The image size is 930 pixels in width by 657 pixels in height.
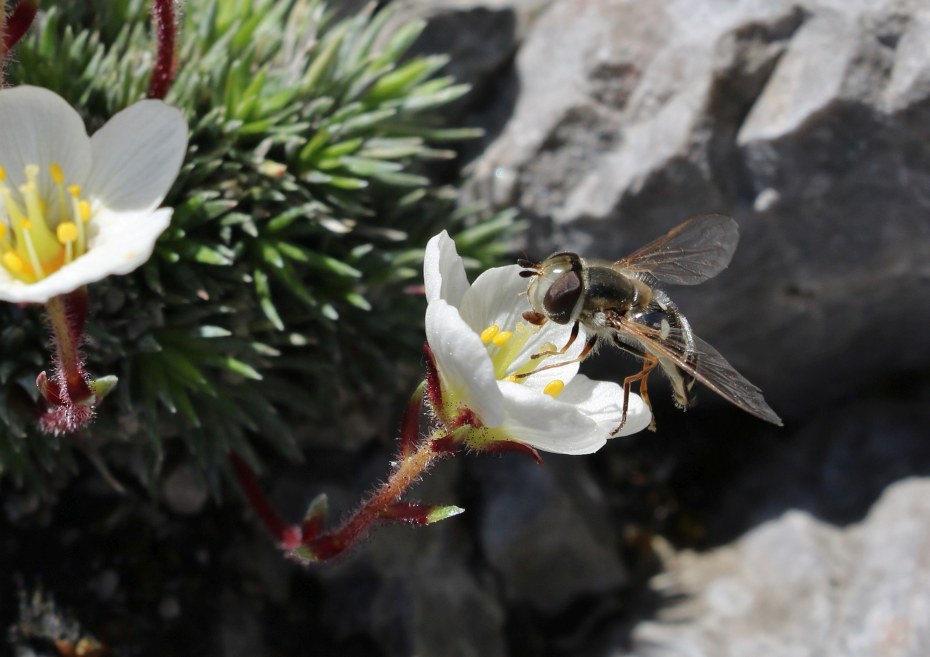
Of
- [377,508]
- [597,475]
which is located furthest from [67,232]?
[597,475]

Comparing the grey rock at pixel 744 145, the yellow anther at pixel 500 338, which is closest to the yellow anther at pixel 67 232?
the yellow anther at pixel 500 338

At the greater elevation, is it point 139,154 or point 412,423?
point 139,154

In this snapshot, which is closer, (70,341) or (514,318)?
(70,341)

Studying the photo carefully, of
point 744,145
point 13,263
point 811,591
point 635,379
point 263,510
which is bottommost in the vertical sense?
point 811,591

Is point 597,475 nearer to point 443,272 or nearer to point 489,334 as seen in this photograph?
point 489,334

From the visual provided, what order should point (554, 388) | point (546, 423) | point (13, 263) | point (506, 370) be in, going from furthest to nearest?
1. point (506, 370)
2. point (554, 388)
3. point (13, 263)
4. point (546, 423)

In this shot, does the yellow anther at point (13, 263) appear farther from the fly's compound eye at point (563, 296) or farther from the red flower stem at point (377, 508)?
the fly's compound eye at point (563, 296)

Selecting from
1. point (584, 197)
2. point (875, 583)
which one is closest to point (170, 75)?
point (584, 197)
